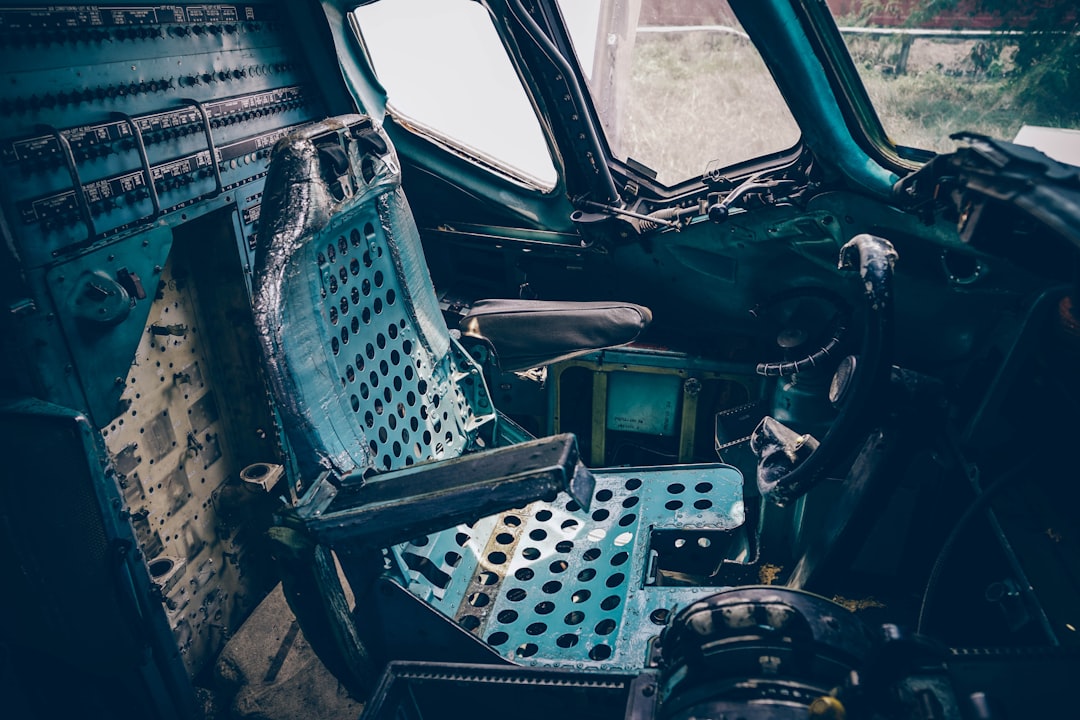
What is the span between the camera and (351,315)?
72.2 inches

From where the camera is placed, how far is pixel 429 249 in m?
3.06

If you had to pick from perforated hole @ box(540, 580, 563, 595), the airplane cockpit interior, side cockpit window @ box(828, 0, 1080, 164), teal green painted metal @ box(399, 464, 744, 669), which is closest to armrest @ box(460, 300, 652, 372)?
the airplane cockpit interior

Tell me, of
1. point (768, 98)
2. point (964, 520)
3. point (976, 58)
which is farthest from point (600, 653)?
point (976, 58)

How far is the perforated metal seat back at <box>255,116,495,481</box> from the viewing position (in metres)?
1.61

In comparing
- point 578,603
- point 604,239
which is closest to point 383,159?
point 604,239

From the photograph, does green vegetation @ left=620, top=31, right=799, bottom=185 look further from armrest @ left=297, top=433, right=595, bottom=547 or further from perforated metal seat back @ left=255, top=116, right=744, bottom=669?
armrest @ left=297, top=433, right=595, bottom=547

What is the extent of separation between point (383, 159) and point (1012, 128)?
6553mm

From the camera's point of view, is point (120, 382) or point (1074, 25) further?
point (1074, 25)

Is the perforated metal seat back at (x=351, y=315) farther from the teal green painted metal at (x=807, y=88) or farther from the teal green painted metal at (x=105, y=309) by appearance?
the teal green painted metal at (x=807, y=88)

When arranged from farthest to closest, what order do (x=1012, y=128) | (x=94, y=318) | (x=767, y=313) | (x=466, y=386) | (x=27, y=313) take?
(x=1012, y=128) → (x=767, y=313) → (x=466, y=386) → (x=94, y=318) → (x=27, y=313)

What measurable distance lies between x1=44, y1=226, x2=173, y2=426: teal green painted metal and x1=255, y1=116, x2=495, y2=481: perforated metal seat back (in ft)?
1.44

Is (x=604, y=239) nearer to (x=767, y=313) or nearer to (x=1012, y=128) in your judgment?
(x=767, y=313)

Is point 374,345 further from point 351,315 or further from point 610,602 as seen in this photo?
point 610,602

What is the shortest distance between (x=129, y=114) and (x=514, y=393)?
1620 millimetres
